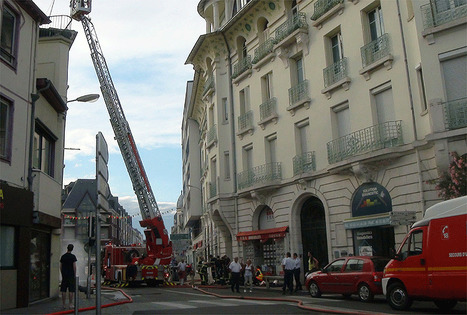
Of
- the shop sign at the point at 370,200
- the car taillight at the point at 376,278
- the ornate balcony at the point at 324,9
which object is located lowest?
the car taillight at the point at 376,278

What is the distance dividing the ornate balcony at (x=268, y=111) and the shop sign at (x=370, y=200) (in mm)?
7313

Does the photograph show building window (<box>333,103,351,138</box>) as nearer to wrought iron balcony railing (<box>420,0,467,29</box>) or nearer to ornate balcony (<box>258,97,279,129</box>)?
ornate balcony (<box>258,97,279,129</box>)

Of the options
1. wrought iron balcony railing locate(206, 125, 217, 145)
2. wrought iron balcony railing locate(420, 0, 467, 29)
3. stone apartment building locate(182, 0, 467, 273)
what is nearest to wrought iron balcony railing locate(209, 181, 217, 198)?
stone apartment building locate(182, 0, 467, 273)

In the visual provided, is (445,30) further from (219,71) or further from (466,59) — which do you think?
(219,71)

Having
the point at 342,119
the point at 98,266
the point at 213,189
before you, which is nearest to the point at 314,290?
the point at 342,119

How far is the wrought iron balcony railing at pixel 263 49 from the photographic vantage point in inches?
1061

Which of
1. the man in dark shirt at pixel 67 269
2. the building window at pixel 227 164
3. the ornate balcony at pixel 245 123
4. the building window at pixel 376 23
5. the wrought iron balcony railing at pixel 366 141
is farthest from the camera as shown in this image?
the building window at pixel 227 164

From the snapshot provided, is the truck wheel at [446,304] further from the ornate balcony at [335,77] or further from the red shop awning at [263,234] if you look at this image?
the red shop awning at [263,234]

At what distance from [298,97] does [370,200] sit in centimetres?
717

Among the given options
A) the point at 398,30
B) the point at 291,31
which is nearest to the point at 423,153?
the point at 398,30

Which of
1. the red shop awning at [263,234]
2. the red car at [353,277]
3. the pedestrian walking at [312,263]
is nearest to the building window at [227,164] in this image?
the red shop awning at [263,234]

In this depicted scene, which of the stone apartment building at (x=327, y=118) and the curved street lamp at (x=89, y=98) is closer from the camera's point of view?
the curved street lamp at (x=89, y=98)

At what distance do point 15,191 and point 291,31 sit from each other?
638 inches

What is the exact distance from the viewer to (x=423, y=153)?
1780 cm
